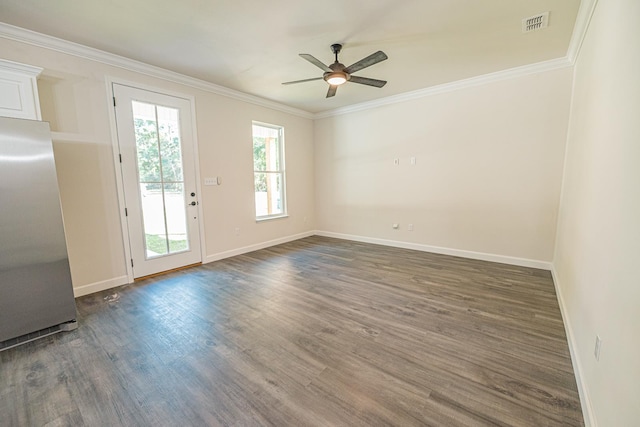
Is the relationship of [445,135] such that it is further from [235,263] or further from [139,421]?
[139,421]

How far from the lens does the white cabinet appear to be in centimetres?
217

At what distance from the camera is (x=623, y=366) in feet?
3.42

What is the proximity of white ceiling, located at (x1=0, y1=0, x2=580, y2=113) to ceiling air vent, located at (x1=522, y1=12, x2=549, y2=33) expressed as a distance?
0.06 metres

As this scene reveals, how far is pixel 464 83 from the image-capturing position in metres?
3.98

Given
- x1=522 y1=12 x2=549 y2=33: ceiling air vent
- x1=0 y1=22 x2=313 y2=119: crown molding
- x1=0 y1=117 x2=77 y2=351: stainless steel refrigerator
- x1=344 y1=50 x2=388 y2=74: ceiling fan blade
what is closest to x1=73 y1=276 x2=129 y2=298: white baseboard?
x1=0 y1=117 x2=77 y2=351: stainless steel refrigerator

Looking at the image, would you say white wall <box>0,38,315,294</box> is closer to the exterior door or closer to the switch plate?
the exterior door

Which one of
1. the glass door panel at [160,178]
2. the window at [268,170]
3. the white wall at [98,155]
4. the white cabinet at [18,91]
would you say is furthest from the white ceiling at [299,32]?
the window at [268,170]

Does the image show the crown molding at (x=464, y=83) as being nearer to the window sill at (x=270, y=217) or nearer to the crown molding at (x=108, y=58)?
the crown molding at (x=108, y=58)

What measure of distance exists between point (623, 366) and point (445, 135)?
3.84 m

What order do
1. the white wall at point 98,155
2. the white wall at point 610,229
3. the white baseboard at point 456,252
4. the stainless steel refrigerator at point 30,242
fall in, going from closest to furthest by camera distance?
the white wall at point 610,229, the stainless steel refrigerator at point 30,242, the white wall at point 98,155, the white baseboard at point 456,252

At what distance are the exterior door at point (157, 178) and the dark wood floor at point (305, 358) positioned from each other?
1.93ft

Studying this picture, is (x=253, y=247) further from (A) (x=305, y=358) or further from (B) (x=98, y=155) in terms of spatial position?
(A) (x=305, y=358)

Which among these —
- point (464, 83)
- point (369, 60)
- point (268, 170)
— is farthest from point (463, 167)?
point (268, 170)

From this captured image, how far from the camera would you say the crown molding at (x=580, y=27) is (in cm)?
217
